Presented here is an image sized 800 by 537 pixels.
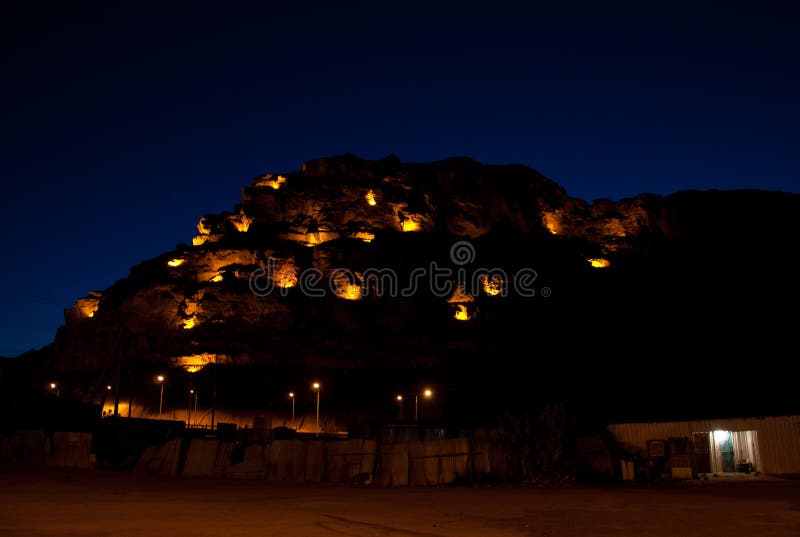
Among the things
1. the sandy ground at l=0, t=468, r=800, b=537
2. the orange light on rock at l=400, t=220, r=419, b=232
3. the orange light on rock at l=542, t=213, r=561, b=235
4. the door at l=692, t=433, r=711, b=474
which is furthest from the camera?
the orange light on rock at l=542, t=213, r=561, b=235

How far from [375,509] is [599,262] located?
91310 mm

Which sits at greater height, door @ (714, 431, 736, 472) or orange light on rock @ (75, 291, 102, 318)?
orange light on rock @ (75, 291, 102, 318)

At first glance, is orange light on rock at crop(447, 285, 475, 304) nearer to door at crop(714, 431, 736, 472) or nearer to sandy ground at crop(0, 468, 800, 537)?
→ door at crop(714, 431, 736, 472)

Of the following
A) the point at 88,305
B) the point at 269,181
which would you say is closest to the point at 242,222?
the point at 269,181

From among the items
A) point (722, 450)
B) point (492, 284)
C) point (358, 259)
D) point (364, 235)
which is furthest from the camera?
point (364, 235)

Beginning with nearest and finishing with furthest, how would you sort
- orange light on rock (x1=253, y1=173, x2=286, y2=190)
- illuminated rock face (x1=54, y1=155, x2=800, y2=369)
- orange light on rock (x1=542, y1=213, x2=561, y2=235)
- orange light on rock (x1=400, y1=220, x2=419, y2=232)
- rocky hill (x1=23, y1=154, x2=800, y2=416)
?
1. rocky hill (x1=23, y1=154, x2=800, y2=416)
2. illuminated rock face (x1=54, y1=155, x2=800, y2=369)
3. orange light on rock (x1=400, y1=220, x2=419, y2=232)
4. orange light on rock (x1=253, y1=173, x2=286, y2=190)
5. orange light on rock (x1=542, y1=213, x2=561, y2=235)

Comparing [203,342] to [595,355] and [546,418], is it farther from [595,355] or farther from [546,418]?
[546,418]

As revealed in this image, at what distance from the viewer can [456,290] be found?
79438 millimetres

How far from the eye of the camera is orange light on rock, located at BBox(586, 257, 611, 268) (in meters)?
100

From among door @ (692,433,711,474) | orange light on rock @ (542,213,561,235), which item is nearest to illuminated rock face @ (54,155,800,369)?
orange light on rock @ (542,213,561,235)

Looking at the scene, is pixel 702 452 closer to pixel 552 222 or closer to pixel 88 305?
pixel 88 305

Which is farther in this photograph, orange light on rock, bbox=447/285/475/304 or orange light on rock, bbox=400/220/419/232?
orange light on rock, bbox=400/220/419/232

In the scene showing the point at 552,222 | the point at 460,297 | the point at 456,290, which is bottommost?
the point at 460,297

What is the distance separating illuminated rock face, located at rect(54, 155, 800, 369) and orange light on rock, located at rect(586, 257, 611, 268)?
370 millimetres
